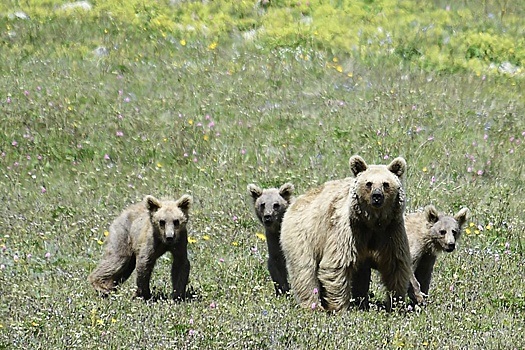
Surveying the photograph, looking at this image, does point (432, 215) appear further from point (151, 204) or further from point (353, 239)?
point (151, 204)

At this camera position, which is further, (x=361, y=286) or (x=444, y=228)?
(x=444, y=228)

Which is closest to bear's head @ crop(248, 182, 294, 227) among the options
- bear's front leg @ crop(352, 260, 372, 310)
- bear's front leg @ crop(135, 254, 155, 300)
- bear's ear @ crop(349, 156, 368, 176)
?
bear's front leg @ crop(352, 260, 372, 310)

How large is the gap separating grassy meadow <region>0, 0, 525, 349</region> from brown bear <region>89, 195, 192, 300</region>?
0.25 m

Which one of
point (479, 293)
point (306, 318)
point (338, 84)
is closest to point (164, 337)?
point (306, 318)

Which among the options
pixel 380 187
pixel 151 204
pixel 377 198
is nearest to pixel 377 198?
pixel 377 198

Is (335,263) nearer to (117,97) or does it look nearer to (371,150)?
(371,150)

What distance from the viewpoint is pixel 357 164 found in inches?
358

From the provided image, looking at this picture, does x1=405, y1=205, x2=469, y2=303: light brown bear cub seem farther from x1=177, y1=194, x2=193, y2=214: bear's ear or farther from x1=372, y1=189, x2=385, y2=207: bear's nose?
x1=177, y1=194, x2=193, y2=214: bear's ear

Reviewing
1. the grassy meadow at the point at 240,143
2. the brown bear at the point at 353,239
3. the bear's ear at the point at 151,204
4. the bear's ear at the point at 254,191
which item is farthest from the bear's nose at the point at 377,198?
the bear's ear at the point at 254,191

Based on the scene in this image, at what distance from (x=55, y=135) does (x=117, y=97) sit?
1.77 meters

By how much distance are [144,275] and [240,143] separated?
618 cm

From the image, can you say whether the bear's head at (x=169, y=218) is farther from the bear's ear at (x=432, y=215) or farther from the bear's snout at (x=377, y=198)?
the bear's ear at (x=432, y=215)

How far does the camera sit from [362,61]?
1947 cm

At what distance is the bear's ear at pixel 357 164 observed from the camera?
906cm
